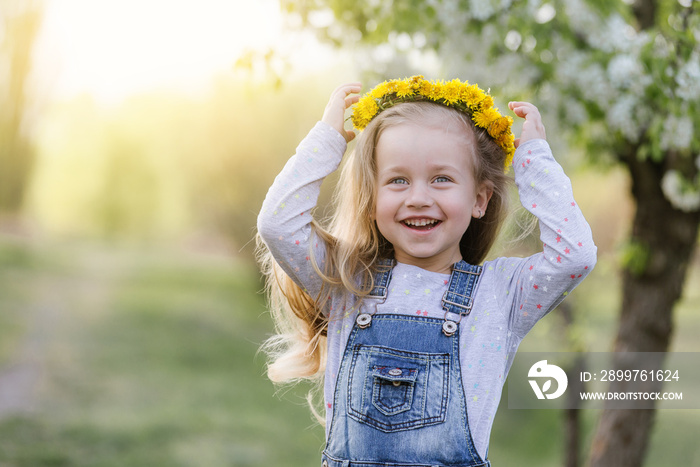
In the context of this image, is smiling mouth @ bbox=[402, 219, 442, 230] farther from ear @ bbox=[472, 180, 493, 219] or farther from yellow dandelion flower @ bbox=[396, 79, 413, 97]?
yellow dandelion flower @ bbox=[396, 79, 413, 97]

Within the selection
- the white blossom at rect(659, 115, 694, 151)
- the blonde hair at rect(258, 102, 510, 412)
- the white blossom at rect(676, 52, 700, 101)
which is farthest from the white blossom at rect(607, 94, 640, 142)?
the blonde hair at rect(258, 102, 510, 412)

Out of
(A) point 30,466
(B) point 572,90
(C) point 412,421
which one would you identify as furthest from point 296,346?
(A) point 30,466

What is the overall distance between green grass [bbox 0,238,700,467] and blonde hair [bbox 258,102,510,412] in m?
2.10

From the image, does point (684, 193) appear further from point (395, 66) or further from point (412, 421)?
point (412, 421)

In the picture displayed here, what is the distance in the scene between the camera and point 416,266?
1.73m

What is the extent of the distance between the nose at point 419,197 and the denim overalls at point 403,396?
0.21 meters

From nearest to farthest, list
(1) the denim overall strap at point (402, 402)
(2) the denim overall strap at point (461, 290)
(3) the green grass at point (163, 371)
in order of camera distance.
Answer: (1) the denim overall strap at point (402, 402), (2) the denim overall strap at point (461, 290), (3) the green grass at point (163, 371)

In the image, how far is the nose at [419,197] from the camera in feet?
5.31

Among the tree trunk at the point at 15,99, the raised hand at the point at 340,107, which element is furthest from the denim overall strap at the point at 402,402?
the tree trunk at the point at 15,99

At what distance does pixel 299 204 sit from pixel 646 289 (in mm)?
2705

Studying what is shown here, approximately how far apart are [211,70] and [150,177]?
10.9 feet

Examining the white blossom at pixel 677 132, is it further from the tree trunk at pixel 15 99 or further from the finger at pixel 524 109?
the tree trunk at pixel 15 99

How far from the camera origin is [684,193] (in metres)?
3.11

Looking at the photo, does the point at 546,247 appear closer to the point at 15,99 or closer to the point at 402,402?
the point at 402,402
